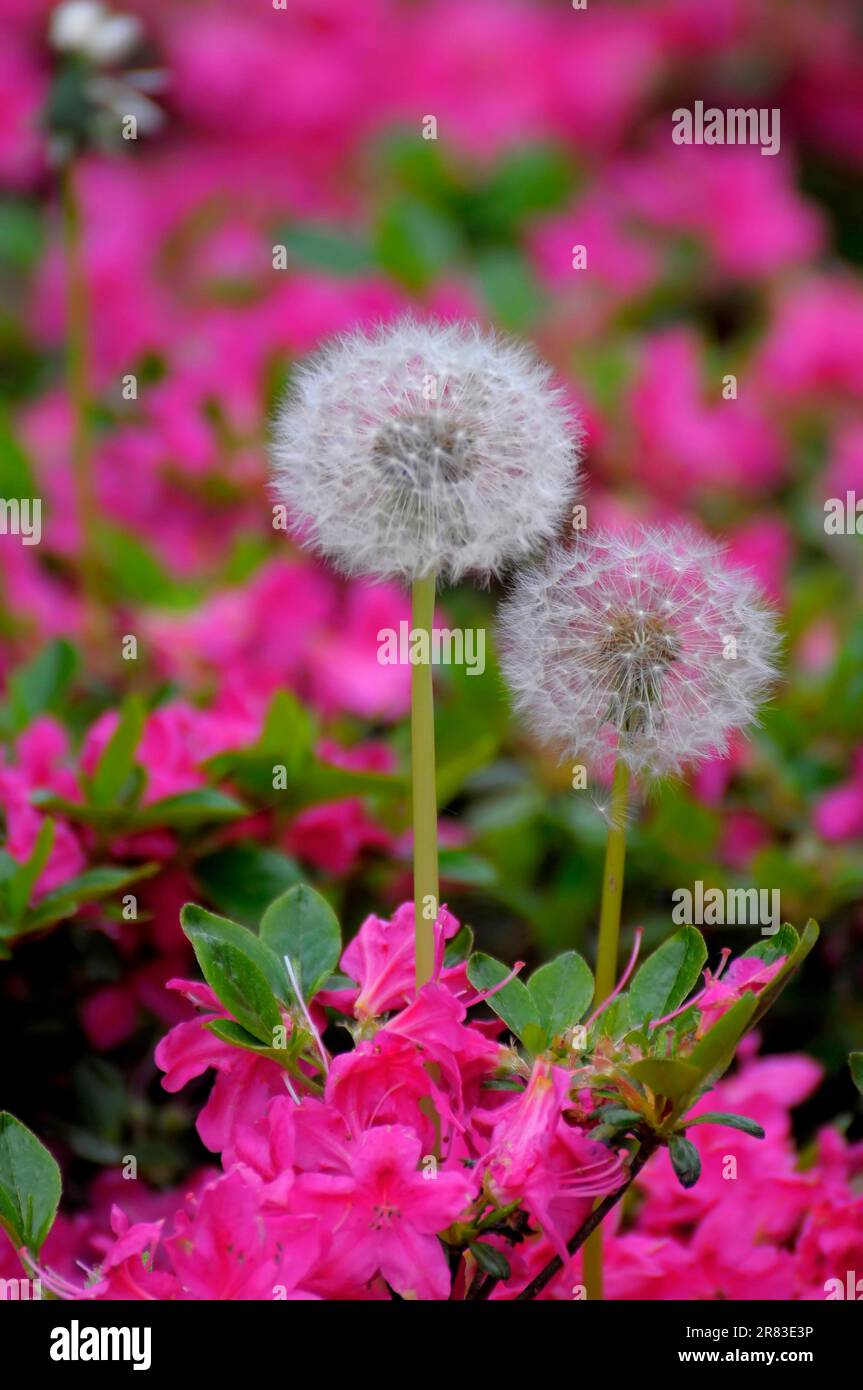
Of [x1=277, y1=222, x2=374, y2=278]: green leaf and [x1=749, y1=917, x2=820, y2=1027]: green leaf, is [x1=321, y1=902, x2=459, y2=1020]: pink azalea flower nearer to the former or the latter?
[x1=749, y1=917, x2=820, y2=1027]: green leaf

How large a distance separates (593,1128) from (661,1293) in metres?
0.15

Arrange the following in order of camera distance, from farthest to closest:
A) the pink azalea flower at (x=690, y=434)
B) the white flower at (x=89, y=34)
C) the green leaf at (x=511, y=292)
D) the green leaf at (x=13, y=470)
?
1. the green leaf at (x=511, y=292)
2. the pink azalea flower at (x=690, y=434)
3. the green leaf at (x=13, y=470)
4. the white flower at (x=89, y=34)

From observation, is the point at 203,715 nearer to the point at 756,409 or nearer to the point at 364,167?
the point at 756,409

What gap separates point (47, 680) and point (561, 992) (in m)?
0.52

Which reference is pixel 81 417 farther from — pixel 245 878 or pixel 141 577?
pixel 245 878

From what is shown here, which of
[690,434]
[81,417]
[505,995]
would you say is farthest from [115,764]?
[690,434]

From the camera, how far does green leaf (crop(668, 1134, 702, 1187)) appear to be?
24.1 inches

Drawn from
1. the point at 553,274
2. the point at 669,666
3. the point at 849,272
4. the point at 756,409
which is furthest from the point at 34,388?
the point at 669,666

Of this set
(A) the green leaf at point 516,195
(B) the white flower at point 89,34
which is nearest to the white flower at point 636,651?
(B) the white flower at point 89,34

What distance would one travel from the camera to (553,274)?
1.93 m

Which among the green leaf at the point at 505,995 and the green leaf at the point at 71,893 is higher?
the green leaf at the point at 71,893

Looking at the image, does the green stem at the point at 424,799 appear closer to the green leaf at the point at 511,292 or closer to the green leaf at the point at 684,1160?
the green leaf at the point at 684,1160

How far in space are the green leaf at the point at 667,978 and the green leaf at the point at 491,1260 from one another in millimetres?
113

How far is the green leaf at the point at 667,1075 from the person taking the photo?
0.60 meters
